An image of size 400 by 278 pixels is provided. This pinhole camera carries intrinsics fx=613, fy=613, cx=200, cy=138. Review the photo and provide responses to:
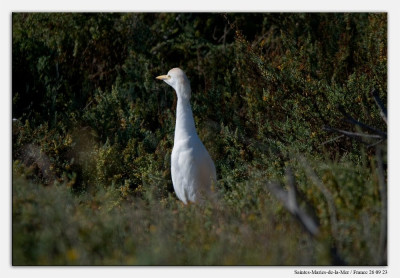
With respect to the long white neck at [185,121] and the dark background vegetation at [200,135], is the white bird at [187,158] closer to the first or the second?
the long white neck at [185,121]

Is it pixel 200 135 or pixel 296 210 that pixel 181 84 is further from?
pixel 296 210

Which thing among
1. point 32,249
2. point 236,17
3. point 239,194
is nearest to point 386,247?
point 239,194

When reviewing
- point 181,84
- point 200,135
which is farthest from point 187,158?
point 200,135

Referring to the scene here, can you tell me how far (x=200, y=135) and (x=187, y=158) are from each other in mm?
1428

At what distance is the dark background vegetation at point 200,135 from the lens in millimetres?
3670

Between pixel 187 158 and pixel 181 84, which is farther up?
pixel 181 84

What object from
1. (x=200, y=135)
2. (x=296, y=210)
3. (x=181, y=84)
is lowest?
(x=296, y=210)

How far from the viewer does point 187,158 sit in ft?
16.6

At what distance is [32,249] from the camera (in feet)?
12.0

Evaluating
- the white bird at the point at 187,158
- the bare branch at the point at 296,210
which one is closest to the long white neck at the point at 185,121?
the white bird at the point at 187,158

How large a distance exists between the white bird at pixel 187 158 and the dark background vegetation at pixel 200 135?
7.6 inches

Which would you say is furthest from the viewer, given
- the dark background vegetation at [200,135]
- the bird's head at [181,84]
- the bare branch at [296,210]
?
the bird's head at [181,84]

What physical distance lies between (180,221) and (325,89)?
2688 mm

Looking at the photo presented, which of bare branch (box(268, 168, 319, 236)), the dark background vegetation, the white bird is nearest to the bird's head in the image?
the white bird
